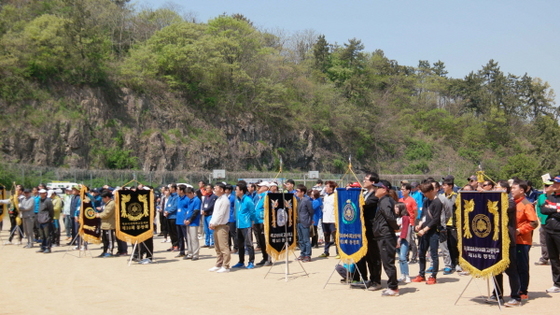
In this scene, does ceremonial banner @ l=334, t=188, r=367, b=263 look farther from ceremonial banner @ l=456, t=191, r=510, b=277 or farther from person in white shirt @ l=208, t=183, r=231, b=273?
person in white shirt @ l=208, t=183, r=231, b=273

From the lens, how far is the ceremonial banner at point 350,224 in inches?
372

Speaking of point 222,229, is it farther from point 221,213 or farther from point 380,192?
point 380,192

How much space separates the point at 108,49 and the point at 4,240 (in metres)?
36.4

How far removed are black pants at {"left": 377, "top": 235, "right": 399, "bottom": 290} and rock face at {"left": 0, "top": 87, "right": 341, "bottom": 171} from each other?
35.1m

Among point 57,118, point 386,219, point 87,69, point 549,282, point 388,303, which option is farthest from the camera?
point 87,69

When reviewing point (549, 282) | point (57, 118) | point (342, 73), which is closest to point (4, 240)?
point (549, 282)

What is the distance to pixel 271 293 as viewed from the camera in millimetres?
9539

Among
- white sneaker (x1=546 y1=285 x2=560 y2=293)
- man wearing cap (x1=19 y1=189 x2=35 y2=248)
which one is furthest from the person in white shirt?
man wearing cap (x1=19 y1=189 x2=35 y2=248)

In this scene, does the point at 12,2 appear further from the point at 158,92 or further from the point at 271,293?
the point at 271,293

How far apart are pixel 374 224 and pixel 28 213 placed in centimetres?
1204

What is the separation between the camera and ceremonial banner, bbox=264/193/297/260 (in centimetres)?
1148

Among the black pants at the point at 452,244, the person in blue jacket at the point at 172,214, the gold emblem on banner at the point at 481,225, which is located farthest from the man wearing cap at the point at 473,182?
the person in blue jacket at the point at 172,214

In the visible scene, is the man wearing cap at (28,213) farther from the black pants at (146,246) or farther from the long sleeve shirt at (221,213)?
the long sleeve shirt at (221,213)

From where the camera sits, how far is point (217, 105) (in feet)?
180
